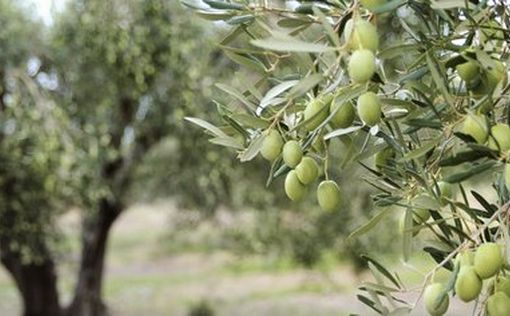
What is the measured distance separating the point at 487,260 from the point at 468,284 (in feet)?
0.10

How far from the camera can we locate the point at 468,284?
0.88m

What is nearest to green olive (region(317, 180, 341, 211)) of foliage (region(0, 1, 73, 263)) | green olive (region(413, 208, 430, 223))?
green olive (region(413, 208, 430, 223))

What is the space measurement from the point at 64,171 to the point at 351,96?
176 inches

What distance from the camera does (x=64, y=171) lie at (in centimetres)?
517

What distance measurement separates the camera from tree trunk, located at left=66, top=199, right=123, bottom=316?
7.70m

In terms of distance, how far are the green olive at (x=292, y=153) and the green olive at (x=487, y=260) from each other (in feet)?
0.74

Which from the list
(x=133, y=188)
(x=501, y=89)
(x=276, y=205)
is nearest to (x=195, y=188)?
(x=133, y=188)

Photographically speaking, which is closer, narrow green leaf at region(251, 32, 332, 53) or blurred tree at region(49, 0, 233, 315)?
narrow green leaf at region(251, 32, 332, 53)

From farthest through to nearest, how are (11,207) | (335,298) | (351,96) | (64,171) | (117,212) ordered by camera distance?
1. (335,298)
2. (117,212)
3. (11,207)
4. (64,171)
5. (351,96)

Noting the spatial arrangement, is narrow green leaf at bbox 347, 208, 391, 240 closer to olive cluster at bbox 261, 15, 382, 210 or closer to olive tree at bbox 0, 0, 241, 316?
olive cluster at bbox 261, 15, 382, 210

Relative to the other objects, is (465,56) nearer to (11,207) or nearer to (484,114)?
(484,114)

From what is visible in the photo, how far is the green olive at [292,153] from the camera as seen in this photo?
37.9 inches

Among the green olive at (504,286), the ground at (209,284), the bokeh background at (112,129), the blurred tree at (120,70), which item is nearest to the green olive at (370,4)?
the green olive at (504,286)

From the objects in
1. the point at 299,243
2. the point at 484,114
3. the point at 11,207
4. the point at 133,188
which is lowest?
the point at 299,243
